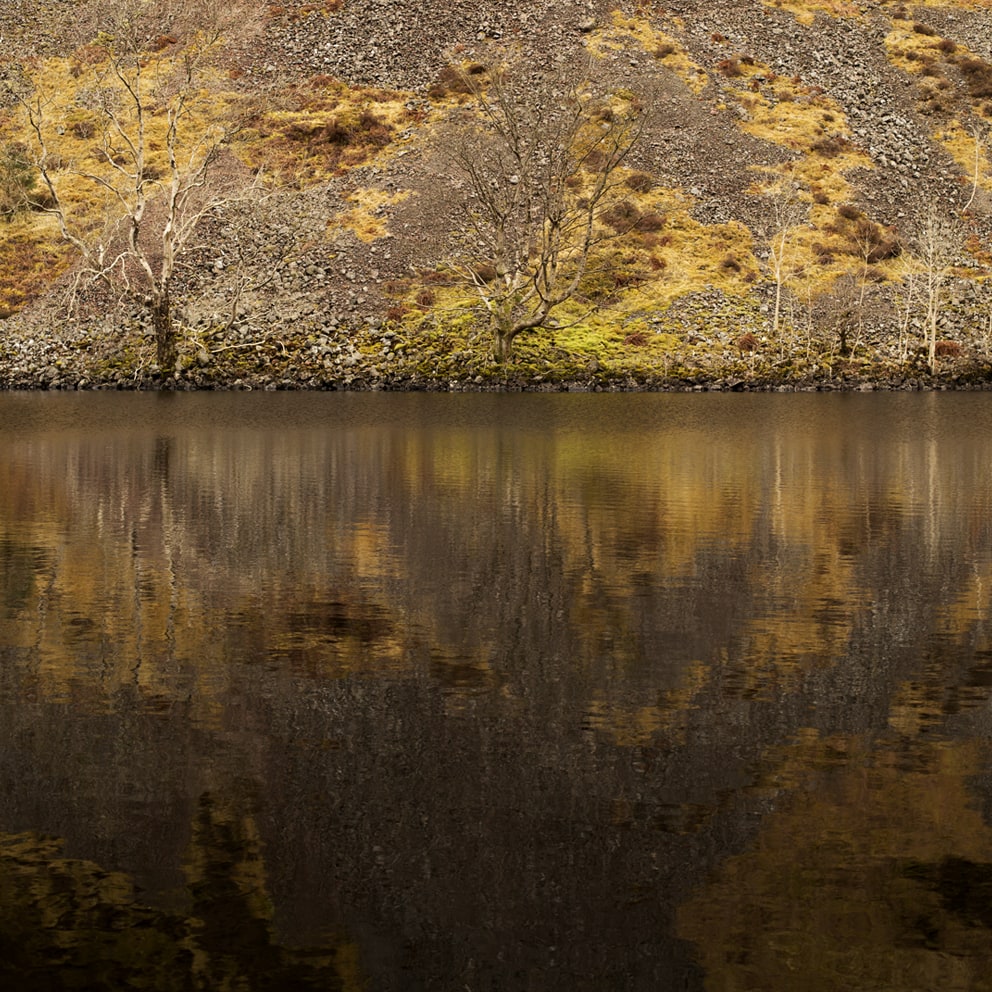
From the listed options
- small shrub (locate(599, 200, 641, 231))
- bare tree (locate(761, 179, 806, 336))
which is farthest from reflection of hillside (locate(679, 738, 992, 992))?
small shrub (locate(599, 200, 641, 231))

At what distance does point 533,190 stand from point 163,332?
108 feet

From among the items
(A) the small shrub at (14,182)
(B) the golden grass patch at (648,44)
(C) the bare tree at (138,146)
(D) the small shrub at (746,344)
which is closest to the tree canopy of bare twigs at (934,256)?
(D) the small shrub at (746,344)

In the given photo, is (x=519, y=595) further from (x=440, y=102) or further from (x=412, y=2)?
(x=412, y=2)

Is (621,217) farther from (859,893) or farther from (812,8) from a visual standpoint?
(859,893)

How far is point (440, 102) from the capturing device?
106 metres

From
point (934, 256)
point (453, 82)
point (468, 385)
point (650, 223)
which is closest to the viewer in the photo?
point (468, 385)

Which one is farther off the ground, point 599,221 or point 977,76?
point 977,76

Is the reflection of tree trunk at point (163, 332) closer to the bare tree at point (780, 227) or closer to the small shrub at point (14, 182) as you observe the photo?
the small shrub at point (14, 182)

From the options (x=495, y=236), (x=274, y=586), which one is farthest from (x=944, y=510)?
(x=495, y=236)

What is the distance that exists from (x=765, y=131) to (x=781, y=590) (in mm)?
94606

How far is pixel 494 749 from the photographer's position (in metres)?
9.15

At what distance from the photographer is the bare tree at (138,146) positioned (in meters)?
75.6

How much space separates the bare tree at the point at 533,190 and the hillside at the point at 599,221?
1636 millimetres

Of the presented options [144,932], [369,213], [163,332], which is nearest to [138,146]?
[163,332]
